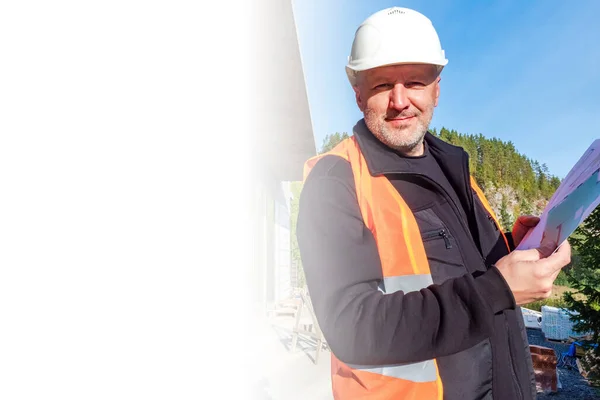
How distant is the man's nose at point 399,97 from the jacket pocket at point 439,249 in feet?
0.98

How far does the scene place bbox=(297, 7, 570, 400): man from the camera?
0.84 metres

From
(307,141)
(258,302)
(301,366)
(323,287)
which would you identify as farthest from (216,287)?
(258,302)

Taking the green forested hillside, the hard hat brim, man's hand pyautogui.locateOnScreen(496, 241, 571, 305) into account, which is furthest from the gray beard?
the green forested hillside

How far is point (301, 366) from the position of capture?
546 centimetres

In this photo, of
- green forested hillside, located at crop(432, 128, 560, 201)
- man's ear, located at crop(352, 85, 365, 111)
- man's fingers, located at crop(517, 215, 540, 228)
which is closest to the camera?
man's ear, located at crop(352, 85, 365, 111)

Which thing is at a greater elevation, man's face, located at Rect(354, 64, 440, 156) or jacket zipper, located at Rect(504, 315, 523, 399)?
man's face, located at Rect(354, 64, 440, 156)

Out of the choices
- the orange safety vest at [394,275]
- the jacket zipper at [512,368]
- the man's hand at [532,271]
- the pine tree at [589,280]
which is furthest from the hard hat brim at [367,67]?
the pine tree at [589,280]

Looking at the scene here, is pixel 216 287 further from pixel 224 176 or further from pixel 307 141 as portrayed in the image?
pixel 307 141

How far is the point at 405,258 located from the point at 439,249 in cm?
13

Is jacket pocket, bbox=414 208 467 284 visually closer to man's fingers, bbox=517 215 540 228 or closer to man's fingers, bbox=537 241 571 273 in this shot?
man's fingers, bbox=537 241 571 273

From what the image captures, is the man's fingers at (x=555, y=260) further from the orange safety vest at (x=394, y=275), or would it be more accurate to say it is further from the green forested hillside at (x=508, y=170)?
the green forested hillside at (x=508, y=170)

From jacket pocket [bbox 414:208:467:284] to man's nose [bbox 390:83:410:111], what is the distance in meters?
0.30

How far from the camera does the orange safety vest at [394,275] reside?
0.94 metres

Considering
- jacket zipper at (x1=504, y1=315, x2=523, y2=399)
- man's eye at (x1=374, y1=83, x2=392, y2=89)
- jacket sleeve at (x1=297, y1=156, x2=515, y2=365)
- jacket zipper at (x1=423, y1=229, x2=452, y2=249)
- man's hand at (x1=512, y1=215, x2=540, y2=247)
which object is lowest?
jacket zipper at (x1=504, y1=315, x2=523, y2=399)
